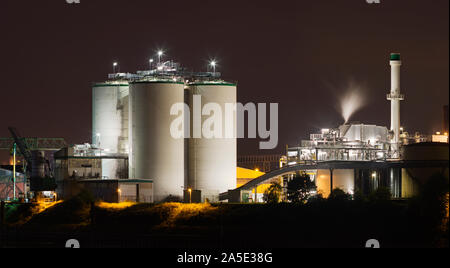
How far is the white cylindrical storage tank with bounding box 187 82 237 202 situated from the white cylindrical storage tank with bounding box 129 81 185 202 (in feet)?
6.81

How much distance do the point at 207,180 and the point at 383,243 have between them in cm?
2163

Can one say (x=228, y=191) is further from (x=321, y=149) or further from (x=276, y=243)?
(x=276, y=243)

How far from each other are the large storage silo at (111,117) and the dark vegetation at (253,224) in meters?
10.4

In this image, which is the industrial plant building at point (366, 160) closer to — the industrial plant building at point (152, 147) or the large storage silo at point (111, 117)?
the industrial plant building at point (152, 147)

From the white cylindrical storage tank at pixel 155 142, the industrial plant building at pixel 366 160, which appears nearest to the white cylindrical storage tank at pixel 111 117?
the white cylindrical storage tank at pixel 155 142

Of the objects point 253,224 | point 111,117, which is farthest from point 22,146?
point 253,224

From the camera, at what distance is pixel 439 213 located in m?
68.2

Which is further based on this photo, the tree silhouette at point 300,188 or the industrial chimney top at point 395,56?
the industrial chimney top at point 395,56

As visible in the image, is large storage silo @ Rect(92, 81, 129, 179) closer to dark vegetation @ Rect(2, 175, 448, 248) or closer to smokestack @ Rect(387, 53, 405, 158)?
dark vegetation @ Rect(2, 175, 448, 248)

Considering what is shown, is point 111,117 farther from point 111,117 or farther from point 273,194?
point 273,194

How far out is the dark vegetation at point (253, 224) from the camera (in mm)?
68750

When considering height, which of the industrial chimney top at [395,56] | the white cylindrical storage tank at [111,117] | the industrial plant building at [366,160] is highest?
the industrial chimney top at [395,56]

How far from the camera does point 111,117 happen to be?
8956 cm

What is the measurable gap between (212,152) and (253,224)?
14.3 meters
